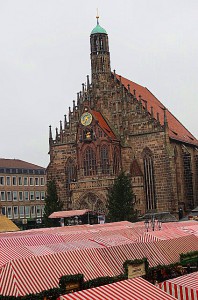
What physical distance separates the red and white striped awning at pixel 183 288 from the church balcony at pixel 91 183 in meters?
38.6

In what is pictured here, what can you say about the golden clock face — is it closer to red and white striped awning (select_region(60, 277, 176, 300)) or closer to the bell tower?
the bell tower

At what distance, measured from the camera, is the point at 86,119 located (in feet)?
178

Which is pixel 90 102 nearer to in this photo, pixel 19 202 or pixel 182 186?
pixel 182 186

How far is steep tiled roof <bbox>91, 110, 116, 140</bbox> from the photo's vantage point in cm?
5366

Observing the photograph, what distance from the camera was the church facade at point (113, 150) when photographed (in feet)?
171

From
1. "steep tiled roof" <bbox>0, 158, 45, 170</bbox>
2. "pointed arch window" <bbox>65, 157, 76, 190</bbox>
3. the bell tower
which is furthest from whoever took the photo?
"steep tiled roof" <bbox>0, 158, 45, 170</bbox>

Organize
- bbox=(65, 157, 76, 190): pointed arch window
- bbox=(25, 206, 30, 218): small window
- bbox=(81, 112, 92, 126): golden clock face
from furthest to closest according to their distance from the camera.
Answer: bbox=(25, 206, 30, 218): small window < bbox=(65, 157, 76, 190): pointed arch window < bbox=(81, 112, 92, 126): golden clock face

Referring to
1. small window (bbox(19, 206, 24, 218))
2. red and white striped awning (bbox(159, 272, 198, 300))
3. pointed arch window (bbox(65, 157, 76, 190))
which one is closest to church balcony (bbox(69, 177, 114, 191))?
pointed arch window (bbox(65, 157, 76, 190))

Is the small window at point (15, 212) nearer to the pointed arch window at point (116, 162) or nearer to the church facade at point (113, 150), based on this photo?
the church facade at point (113, 150)

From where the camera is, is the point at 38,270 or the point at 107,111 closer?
the point at 38,270

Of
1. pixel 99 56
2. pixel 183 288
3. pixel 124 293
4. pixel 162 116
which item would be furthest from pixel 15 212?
pixel 124 293

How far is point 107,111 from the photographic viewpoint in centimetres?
5662

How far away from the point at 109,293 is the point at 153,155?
41191 millimetres

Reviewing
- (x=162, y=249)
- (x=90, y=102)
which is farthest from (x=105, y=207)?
(x=162, y=249)
